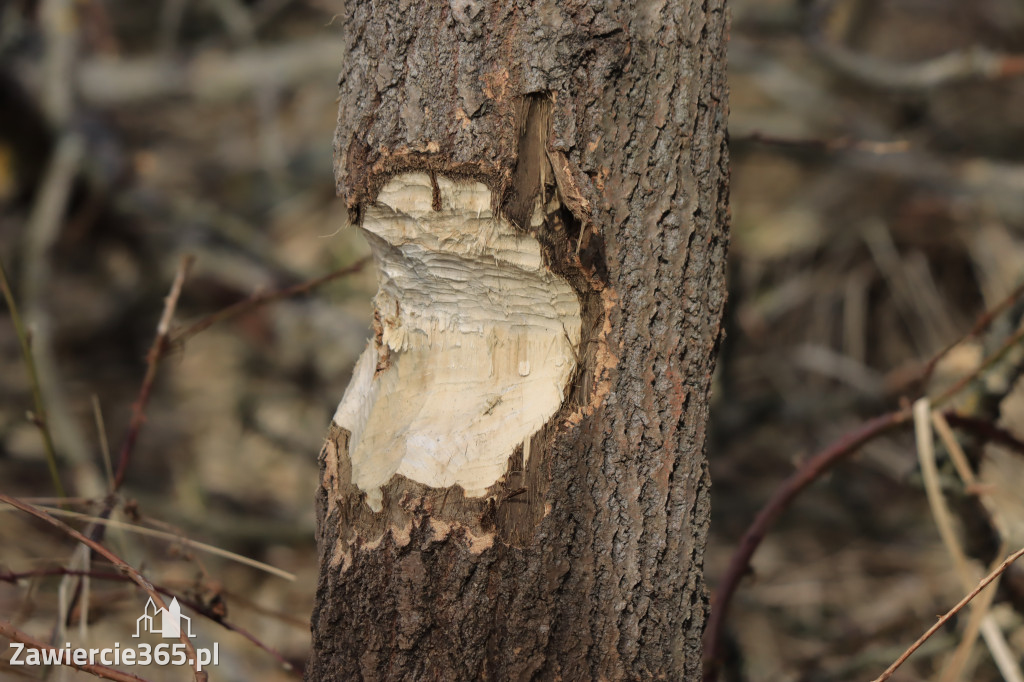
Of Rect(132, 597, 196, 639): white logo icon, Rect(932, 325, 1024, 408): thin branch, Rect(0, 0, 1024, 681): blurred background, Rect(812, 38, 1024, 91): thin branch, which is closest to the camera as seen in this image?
Rect(132, 597, 196, 639): white logo icon

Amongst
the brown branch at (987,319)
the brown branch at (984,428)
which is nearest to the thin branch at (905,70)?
the brown branch at (987,319)

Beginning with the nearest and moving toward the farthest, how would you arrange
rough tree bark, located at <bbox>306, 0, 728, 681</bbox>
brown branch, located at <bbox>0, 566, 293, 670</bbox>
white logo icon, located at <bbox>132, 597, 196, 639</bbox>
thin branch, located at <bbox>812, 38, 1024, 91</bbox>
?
rough tree bark, located at <bbox>306, 0, 728, 681</bbox> < white logo icon, located at <bbox>132, 597, 196, 639</bbox> < brown branch, located at <bbox>0, 566, 293, 670</bbox> < thin branch, located at <bbox>812, 38, 1024, 91</bbox>

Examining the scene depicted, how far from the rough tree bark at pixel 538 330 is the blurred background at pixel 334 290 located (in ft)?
3.66

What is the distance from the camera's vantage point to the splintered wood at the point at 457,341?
883mm

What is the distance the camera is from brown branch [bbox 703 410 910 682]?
4.33 ft

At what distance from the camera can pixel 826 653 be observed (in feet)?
5.39

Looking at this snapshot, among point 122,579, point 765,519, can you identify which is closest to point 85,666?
point 122,579

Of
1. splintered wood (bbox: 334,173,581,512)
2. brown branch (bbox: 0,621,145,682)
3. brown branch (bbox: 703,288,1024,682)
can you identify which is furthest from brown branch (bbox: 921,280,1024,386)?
brown branch (bbox: 0,621,145,682)

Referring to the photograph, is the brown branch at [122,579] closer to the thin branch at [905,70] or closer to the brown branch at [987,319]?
the brown branch at [987,319]

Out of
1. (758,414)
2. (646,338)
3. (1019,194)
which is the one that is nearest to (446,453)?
(646,338)

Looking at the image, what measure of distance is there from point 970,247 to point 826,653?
1811 mm

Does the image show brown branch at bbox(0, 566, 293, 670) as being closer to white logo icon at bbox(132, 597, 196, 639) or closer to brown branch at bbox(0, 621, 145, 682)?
white logo icon at bbox(132, 597, 196, 639)

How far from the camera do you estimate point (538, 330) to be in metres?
0.92

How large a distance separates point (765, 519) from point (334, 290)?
1.88 meters
